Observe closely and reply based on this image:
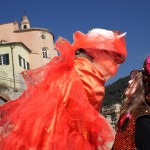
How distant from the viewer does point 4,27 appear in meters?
42.5

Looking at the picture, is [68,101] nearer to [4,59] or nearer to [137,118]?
[137,118]

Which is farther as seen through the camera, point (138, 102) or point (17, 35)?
point (17, 35)

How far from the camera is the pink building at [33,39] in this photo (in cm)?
4259

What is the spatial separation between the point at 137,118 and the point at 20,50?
37438 millimetres

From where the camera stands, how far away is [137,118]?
2600 mm

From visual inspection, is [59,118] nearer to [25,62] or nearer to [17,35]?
[25,62]

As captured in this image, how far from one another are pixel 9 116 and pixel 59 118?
18.8 inches

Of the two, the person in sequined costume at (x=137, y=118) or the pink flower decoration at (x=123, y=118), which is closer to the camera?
the person in sequined costume at (x=137, y=118)

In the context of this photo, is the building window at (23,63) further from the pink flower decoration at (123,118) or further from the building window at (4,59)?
the pink flower decoration at (123,118)

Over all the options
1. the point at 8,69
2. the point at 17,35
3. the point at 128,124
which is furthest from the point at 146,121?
the point at 17,35

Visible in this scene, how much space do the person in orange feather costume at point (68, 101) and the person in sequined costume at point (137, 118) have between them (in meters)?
0.31

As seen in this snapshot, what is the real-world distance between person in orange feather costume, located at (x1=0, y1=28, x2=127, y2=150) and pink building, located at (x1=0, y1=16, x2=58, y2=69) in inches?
1538

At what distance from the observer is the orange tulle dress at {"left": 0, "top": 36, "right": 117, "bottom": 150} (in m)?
2.94

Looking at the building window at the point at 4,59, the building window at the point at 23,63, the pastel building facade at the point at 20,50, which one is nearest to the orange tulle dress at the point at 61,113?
the pastel building facade at the point at 20,50
